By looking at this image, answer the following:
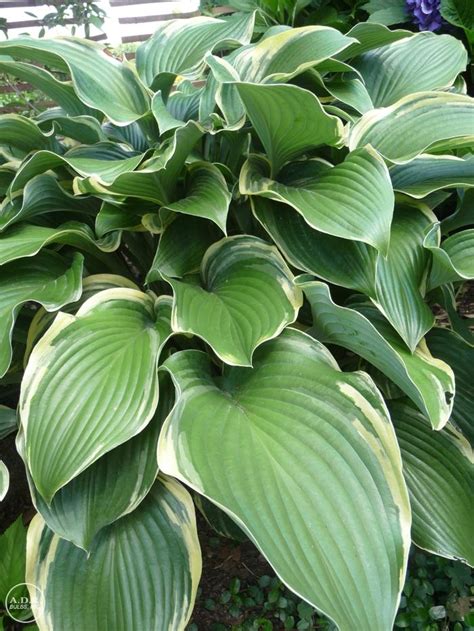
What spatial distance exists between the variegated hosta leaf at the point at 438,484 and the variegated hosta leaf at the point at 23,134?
92 centimetres

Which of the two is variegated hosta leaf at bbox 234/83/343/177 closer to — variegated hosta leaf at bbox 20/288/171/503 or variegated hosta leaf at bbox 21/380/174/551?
variegated hosta leaf at bbox 20/288/171/503

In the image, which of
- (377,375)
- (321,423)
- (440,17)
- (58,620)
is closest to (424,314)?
(377,375)

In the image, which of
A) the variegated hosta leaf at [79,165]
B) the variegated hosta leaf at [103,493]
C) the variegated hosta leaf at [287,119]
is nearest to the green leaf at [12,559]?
the variegated hosta leaf at [103,493]

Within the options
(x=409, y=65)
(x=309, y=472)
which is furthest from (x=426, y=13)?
(x=309, y=472)

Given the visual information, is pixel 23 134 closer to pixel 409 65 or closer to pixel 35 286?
pixel 35 286

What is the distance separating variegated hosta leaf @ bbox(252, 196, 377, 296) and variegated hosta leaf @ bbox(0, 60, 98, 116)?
52 centimetres

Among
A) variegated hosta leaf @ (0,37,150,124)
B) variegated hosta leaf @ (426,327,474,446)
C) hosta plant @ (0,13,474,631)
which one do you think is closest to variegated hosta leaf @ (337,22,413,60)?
hosta plant @ (0,13,474,631)

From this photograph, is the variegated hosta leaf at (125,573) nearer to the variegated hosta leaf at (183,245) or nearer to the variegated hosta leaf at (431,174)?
the variegated hosta leaf at (183,245)

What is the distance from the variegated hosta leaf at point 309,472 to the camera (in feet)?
2.02

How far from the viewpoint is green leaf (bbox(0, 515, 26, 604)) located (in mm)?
991

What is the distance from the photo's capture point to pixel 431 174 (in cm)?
109

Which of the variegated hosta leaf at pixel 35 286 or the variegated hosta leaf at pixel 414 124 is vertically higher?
the variegated hosta leaf at pixel 414 124

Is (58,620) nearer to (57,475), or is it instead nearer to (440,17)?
(57,475)

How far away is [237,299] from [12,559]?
0.64 m
